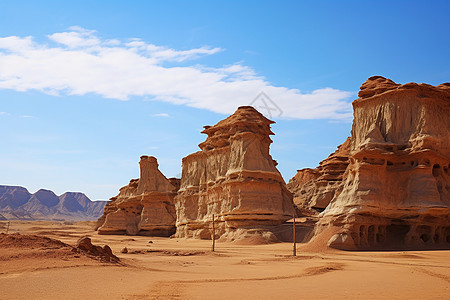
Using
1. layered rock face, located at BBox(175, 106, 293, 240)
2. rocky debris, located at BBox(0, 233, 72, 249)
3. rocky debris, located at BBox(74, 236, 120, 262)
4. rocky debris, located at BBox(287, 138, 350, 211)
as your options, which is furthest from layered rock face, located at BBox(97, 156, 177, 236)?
rocky debris, located at BBox(74, 236, 120, 262)

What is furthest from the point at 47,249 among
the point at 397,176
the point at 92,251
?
the point at 397,176

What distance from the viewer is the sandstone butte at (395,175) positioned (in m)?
28.7

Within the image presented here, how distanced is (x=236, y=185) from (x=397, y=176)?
53.4 feet

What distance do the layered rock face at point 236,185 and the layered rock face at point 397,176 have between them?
32.0 feet

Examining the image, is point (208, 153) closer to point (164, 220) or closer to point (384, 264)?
point (164, 220)

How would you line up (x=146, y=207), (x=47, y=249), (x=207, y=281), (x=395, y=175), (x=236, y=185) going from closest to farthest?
1. (x=207, y=281)
2. (x=47, y=249)
3. (x=395, y=175)
4. (x=236, y=185)
5. (x=146, y=207)

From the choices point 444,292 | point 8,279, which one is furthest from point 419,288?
point 8,279

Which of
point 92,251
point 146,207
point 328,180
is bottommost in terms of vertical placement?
point 92,251

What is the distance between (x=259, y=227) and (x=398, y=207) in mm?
13531

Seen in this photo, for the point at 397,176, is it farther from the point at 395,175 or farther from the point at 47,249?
the point at 47,249

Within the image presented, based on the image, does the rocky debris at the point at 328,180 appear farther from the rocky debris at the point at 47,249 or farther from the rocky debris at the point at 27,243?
the rocky debris at the point at 27,243

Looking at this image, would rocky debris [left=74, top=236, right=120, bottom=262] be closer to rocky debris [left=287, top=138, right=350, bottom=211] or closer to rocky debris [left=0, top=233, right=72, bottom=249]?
rocky debris [left=0, top=233, right=72, bottom=249]

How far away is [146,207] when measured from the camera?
65.8 m

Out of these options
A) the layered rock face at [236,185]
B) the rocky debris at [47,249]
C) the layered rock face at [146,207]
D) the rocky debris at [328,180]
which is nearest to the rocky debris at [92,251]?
the rocky debris at [47,249]
